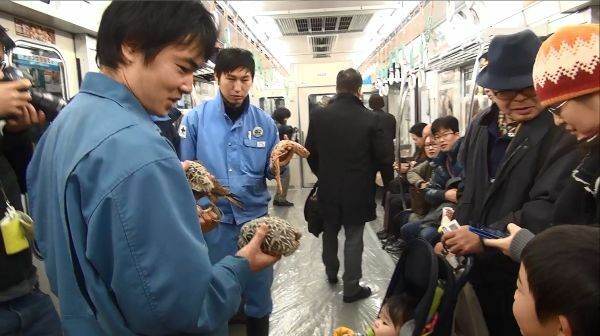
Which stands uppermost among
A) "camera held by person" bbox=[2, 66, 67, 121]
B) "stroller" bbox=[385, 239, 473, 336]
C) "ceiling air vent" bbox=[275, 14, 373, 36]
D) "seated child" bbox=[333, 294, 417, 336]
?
"ceiling air vent" bbox=[275, 14, 373, 36]

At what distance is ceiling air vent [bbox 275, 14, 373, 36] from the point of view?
6.64 m

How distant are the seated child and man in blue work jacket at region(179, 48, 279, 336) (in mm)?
628

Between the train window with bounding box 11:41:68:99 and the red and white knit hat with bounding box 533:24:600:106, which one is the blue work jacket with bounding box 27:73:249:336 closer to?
the red and white knit hat with bounding box 533:24:600:106

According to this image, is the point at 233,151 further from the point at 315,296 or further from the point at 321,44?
the point at 321,44

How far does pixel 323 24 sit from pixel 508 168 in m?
6.14

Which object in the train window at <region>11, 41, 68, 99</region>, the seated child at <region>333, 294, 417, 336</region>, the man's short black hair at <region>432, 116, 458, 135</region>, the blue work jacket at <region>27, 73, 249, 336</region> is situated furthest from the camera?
the man's short black hair at <region>432, 116, 458, 135</region>

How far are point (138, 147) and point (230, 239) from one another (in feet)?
4.76

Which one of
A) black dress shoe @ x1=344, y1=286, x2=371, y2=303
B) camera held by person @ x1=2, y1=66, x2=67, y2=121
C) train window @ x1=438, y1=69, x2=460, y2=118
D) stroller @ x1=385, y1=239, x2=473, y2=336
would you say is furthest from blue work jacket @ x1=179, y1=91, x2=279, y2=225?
train window @ x1=438, y1=69, x2=460, y2=118

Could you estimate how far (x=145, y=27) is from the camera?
828mm

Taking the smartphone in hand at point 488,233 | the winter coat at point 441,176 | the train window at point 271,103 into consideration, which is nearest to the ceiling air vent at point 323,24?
the train window at point 271,103

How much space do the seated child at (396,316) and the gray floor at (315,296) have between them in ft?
2.97

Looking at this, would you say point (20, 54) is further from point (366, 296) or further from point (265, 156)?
point (366, 296)

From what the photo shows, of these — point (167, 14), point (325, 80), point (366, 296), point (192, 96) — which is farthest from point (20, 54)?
point (325, 80)

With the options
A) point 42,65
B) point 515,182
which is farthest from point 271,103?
point 515,182
